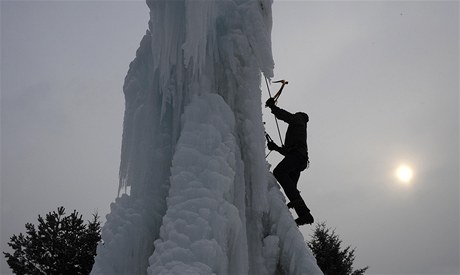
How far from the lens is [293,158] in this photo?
602cm

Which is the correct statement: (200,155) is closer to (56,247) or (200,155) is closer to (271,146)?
(271,146)

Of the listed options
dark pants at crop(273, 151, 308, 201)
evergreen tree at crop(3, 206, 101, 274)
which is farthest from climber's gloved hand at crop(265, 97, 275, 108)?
evergreen tree at crop(3, 206, 101, 274)

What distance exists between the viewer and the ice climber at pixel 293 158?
18.8 ft

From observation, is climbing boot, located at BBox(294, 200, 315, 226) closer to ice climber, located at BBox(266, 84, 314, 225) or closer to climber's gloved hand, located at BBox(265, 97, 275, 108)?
ice climber, located at BBox(266, 84, 314, 225)

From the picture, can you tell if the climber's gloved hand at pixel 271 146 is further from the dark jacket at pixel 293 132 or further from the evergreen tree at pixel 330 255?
the evergreen tree at pixel 330 255

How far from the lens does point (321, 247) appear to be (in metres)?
19.2

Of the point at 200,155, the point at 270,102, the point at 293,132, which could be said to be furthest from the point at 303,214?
the point at 200,155

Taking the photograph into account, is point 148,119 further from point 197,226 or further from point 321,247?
point 321,247

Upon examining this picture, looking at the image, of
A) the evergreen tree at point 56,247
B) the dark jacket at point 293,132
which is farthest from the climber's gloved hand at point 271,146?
the evergreen tree at point 56,247

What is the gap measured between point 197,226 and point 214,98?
5.44 feet

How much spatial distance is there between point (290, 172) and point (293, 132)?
583mm

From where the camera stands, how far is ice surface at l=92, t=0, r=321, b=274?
4328 millimetres

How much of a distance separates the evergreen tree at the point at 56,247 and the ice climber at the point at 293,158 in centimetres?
1199

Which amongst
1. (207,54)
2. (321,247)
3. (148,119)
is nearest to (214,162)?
(148,119)
